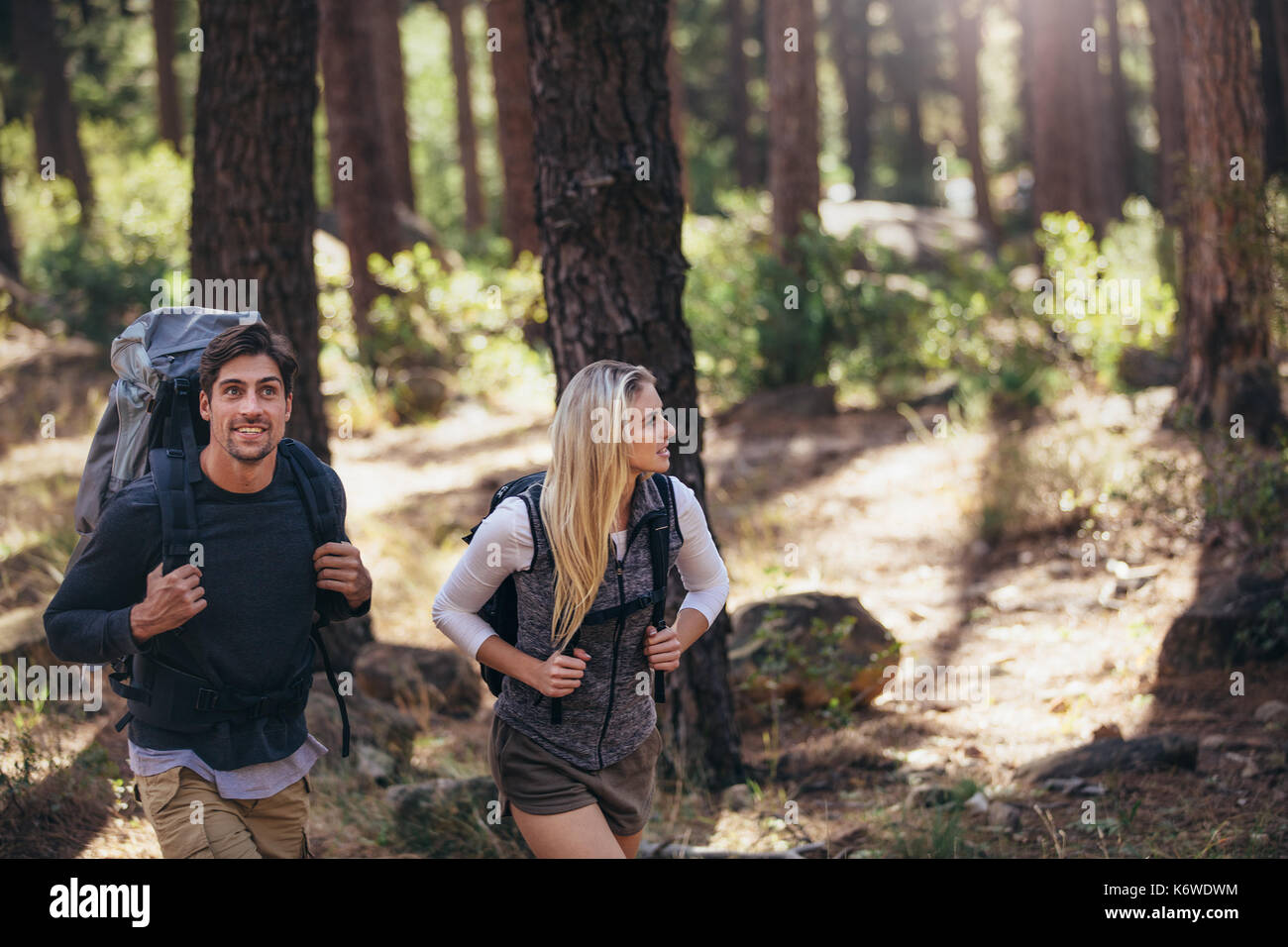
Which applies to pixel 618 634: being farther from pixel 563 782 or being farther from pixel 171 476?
pixel 171 476

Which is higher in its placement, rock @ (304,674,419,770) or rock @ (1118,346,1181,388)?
rock @ (1118,346,1181,388)

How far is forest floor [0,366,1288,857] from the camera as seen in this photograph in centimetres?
508

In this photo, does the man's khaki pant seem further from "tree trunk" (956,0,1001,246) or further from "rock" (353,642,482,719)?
"tree trunk" (956,0,1001,246)

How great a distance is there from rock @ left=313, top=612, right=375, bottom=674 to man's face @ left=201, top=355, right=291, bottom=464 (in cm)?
370

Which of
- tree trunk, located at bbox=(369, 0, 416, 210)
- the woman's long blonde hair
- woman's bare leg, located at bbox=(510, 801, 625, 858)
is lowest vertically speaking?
woman's bare leg, located at bbox=(510, 801, 625, 858)

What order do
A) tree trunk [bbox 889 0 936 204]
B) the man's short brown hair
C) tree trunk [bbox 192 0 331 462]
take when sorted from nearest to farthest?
the man's short brown hair → tree trunk [bbox 192 0 331 462] → tree trunk [bbox 889 0 936 204]

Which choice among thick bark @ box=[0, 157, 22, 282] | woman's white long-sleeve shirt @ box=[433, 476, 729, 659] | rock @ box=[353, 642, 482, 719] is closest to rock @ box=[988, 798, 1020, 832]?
woman's white long-sleeve shirt @ box=[433, 476, 729, 659]

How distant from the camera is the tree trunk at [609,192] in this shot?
5.24m

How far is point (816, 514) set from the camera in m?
10.2

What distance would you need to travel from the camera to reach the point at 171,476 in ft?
10.1
